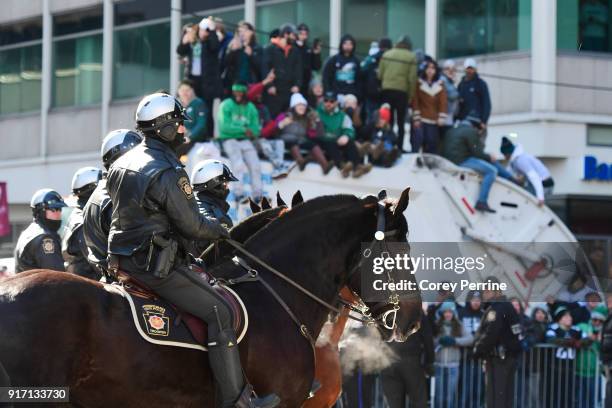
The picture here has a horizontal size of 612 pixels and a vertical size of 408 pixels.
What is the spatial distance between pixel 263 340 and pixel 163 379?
0.88 metres

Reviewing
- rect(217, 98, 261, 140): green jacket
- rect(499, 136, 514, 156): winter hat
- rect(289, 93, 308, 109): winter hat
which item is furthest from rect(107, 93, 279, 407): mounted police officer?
rect(499, 136, 514, 156): winter hat

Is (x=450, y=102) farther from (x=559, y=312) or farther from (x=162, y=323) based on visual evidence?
(x=162, y=323)

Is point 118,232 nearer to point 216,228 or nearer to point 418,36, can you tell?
point 216,228

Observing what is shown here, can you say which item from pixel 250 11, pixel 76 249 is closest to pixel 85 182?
pixel 76 249

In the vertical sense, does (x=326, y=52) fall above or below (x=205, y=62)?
above

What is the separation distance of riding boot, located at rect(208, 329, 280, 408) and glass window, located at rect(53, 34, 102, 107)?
87.5 ft

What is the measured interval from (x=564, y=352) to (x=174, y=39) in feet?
57.0

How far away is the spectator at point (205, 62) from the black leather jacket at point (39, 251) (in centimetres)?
780

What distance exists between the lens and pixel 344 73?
66.0 feet

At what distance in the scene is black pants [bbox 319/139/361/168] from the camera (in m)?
19.1

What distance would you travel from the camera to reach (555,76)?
27.3 m

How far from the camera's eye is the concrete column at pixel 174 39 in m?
31.8

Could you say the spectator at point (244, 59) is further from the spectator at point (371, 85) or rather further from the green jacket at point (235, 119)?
the spectator at point (371, 85)

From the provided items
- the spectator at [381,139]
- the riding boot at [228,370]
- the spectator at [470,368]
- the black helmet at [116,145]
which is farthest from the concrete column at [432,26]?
the riding boot at [228,370]
